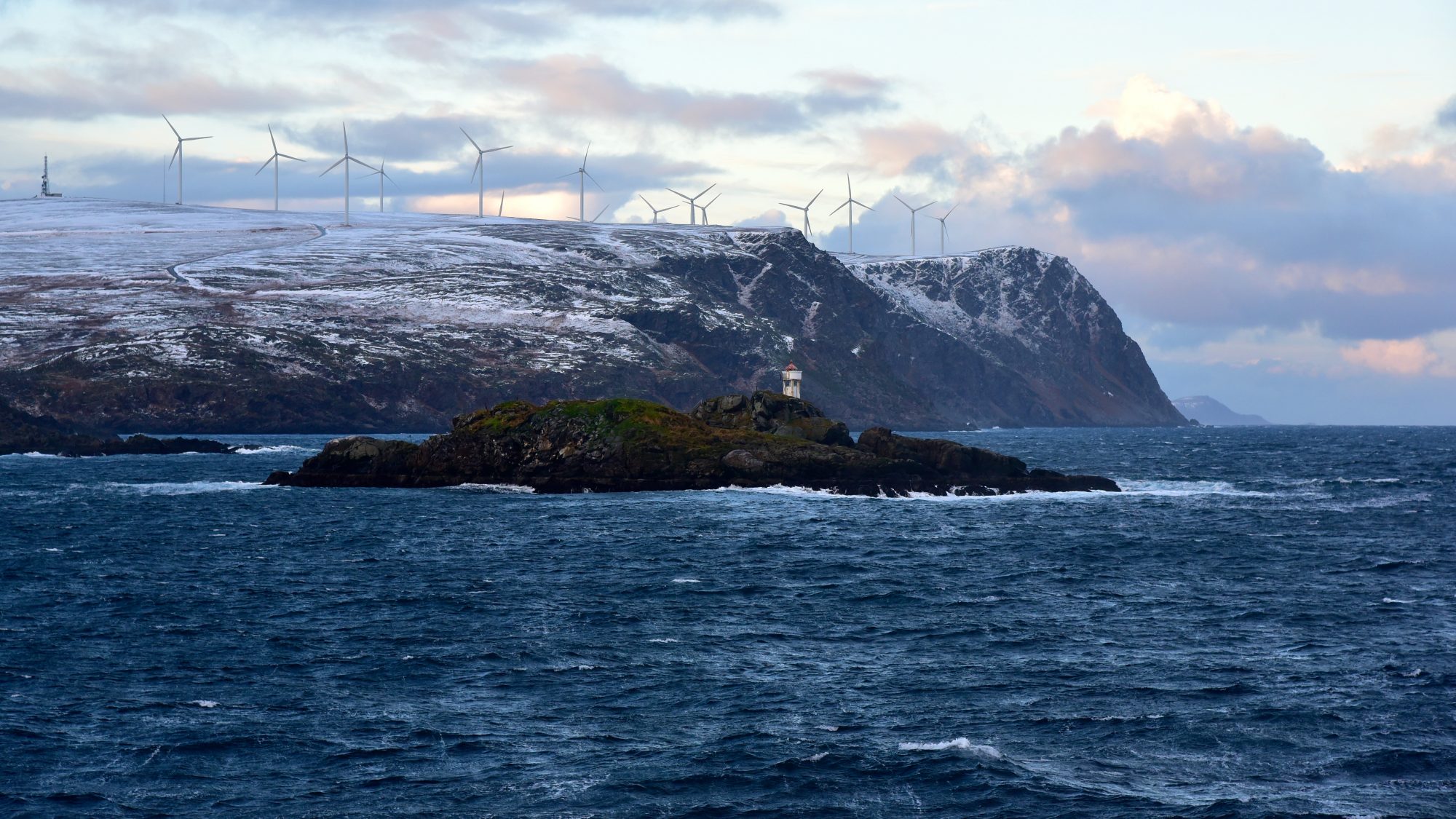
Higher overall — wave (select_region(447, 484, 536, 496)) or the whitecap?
wave (select_region(447, 484, 536, 496))

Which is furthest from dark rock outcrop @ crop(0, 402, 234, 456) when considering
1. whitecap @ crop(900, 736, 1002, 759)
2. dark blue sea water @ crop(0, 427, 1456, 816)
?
whitecap @ crop(900, 736, 1002, 759)

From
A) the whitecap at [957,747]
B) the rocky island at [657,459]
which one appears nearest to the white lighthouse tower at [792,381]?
the rocky island at [657,459]

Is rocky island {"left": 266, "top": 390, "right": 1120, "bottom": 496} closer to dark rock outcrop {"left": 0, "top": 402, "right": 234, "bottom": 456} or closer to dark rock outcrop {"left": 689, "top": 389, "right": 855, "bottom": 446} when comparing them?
dark rock outcrop {"left": 689, "top": 389, "right": 855, "bottom": 446}

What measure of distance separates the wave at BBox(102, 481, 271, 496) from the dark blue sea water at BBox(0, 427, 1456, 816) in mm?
27807

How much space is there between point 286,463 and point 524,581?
342 feet

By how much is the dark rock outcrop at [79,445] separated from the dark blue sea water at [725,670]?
9256cm

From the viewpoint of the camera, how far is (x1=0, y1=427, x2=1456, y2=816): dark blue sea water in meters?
33.1

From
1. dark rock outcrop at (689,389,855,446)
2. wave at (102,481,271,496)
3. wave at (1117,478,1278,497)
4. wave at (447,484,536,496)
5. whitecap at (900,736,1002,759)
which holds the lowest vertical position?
whitecap at (900,736,1002,759)

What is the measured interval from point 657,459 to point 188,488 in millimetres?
41690

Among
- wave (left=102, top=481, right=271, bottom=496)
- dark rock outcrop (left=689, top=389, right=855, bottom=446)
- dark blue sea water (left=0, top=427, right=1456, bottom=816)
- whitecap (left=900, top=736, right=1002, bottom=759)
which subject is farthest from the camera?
dark rock outcrop (left=689, top=389, right=855, bottom=446)

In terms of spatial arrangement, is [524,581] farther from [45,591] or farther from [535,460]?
[535,460]

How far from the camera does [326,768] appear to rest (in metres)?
34.4

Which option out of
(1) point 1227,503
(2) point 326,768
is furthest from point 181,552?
(1) point 1227,503

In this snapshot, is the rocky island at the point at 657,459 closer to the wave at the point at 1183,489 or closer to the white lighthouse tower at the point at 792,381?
the wave at the point at 1183,489
